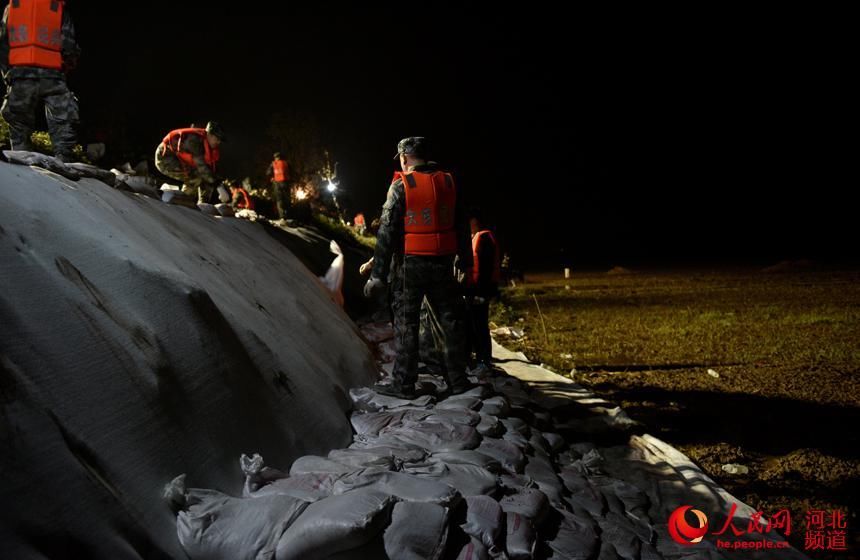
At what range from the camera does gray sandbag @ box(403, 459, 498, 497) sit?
2223mm

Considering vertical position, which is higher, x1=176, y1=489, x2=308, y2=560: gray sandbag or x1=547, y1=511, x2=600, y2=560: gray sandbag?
x1=176, y1=489, x2=308, y2=560: gray sandbag

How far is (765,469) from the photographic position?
3.46 metres

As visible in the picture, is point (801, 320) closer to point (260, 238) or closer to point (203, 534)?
point (260, 238)

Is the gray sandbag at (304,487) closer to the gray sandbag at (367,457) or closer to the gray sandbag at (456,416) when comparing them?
the gray sandbag at (367,457)

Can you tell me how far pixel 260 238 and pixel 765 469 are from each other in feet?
15.9

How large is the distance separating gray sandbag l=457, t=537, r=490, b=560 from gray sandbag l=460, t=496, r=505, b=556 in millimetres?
30

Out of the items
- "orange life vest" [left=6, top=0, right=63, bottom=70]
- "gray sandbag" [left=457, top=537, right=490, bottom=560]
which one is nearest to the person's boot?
"gray sandbag" [left=457, top=537, right=490, bottom=560]

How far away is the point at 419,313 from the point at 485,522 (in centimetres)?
202

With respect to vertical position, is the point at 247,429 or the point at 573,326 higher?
the point at 247,429

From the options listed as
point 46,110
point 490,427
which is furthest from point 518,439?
point 46,110

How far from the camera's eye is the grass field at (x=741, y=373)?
339 centimetres

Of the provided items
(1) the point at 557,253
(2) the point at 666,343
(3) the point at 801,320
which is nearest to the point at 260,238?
(2) the point at 666,343

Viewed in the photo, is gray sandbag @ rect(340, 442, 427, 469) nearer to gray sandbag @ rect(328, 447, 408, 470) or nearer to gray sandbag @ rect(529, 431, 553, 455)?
gray sandbag @ rect(328, 447, 408, 470)

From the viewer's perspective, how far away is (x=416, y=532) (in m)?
1.74
